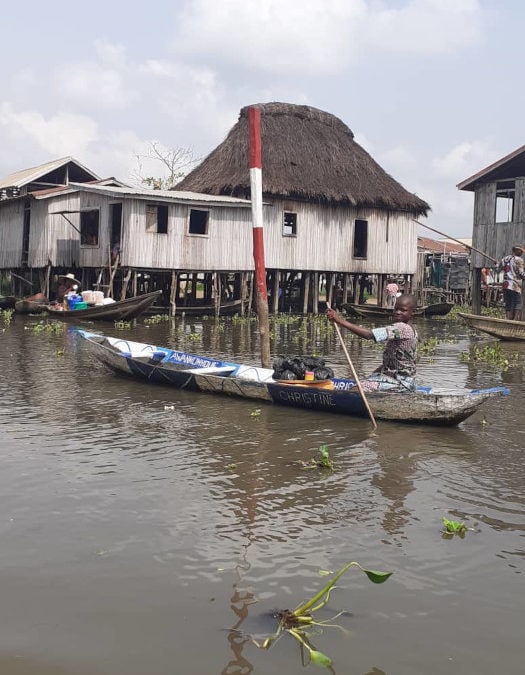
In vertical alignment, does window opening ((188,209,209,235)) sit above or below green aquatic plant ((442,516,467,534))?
above

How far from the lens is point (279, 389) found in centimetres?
880

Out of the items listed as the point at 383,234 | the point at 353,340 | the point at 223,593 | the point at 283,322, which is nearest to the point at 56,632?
the point at 223,593

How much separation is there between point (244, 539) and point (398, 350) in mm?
4045

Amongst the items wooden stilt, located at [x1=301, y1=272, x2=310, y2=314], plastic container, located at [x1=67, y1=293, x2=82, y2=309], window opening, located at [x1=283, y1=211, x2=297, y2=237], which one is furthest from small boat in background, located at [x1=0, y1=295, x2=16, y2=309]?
wooden stilt, located at [x1=301, y1=272, x2=310, y2=314]

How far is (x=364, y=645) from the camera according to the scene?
346 cm

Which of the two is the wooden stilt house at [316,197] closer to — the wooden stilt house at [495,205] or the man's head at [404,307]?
the wooden stilt house at [495,205]

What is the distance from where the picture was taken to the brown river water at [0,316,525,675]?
11.2ft

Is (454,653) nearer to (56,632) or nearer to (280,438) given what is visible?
(56,632)

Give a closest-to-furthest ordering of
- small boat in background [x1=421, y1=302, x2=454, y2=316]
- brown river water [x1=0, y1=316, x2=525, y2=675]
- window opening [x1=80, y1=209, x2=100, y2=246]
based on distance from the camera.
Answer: brown river water [x1=0, y1=316, x2=525, y2=675]
window opening [x1=80, y1=209, x2=100, y2=246]
small boat in background [x1=421, y1=302, x2=454, y2=316]

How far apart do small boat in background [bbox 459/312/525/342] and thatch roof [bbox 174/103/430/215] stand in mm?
10844

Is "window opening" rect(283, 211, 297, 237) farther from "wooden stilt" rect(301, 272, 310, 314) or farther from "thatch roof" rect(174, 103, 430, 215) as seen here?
"wooden stilt" rect(301, 272, 310, 314)

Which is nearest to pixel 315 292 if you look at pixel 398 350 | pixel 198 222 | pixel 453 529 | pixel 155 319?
pixel 198 222

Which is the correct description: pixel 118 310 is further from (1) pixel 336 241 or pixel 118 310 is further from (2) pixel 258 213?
(2) pixel 258 213

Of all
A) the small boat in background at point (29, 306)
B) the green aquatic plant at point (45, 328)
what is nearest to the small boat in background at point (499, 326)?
the green aquatic plant at point (45, 328)
